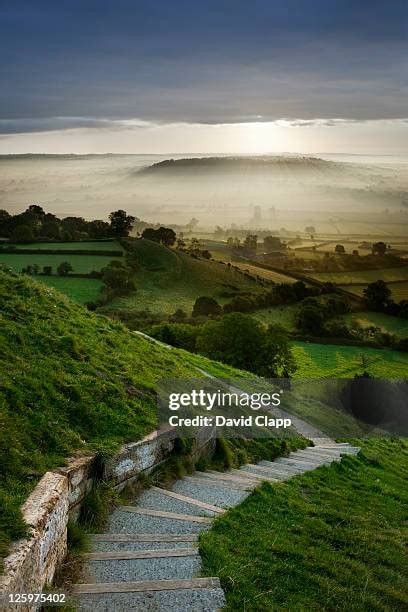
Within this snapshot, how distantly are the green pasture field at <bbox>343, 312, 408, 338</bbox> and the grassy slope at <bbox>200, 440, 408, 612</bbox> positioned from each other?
233ft

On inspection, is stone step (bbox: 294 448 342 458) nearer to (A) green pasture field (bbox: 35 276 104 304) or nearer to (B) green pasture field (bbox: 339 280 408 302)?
(A) green pasture field (bbox: 35 276 104 304)

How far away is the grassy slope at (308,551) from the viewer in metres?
7.39

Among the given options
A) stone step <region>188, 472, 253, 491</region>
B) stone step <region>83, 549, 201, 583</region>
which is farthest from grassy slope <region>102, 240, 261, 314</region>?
stone step <region>83, 549, 201, 583</region>

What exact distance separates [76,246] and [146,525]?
76.0 m

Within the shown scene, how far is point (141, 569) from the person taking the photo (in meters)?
7.40

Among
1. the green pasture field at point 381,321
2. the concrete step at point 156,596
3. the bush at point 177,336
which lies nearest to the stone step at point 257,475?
the concrete step at point 156,596

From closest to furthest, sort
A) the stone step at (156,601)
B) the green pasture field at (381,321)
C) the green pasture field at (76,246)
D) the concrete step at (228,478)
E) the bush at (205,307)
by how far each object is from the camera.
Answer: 1. the stone step at (156,601)
2. the concrete step at (228,478)
3. the bush at (205,307)
4. the green pasture field at (76,246)
5. the green pasture field at (381,321)

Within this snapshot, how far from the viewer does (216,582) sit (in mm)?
7156

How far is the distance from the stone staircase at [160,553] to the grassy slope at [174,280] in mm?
65214

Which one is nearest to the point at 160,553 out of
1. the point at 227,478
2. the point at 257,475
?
the point at 227,478

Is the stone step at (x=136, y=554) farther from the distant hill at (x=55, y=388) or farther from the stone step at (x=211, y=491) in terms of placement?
the stone step at (x=211, y=491)

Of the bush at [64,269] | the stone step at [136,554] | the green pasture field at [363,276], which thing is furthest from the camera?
the green pasture field at [363,276]

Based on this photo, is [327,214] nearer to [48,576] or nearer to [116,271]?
[116,271]

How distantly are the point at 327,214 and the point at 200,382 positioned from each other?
108m
